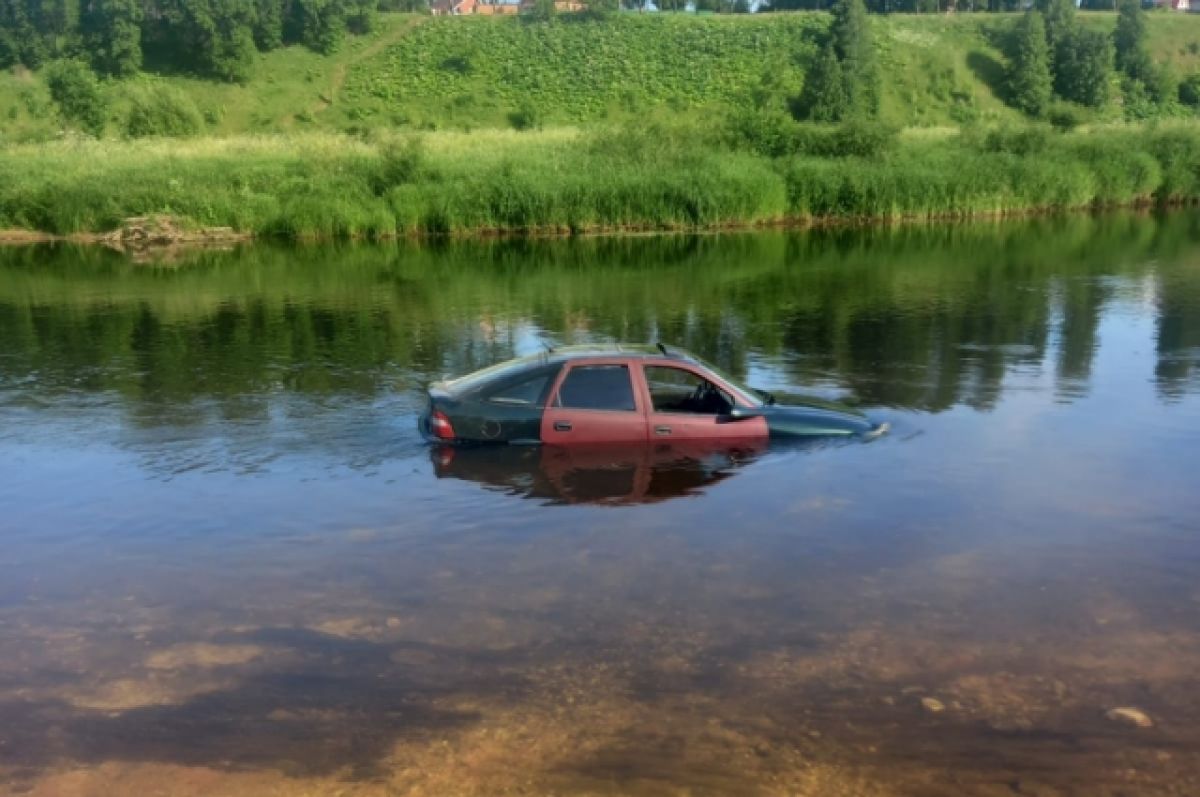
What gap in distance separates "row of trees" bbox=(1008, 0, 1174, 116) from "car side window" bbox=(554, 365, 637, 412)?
72.6 metres

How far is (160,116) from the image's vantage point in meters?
58.6

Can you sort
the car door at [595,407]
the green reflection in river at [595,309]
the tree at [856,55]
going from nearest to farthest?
the car door at [595,407] < the green reflection in river at [595,309] < the tree at [856,55]

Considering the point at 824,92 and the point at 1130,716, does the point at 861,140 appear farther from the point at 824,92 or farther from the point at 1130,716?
the point at 1130,716

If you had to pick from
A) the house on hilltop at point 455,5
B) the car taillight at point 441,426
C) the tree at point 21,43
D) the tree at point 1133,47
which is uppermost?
the house on hilltop at point 455,5

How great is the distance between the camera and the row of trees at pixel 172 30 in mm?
87625

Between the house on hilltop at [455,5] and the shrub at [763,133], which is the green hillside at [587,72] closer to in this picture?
the shrub at [763,133]

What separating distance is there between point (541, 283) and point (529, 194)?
45.8ft

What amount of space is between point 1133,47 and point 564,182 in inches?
2449

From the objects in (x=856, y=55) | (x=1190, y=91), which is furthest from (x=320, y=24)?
(x=1190, y=91)

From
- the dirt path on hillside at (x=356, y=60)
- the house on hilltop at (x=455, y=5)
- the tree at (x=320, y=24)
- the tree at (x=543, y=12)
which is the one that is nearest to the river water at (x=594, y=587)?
the dirt path on hillside at (x=356, y=60)

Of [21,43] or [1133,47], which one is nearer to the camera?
[1133,47]

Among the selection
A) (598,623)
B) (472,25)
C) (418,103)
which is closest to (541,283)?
(598,623)

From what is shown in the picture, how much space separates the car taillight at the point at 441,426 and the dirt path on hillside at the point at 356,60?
69.7m

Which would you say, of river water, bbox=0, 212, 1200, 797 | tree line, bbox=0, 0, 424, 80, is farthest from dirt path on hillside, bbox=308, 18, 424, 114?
river water, bbox=0, 212, 1200, 797
